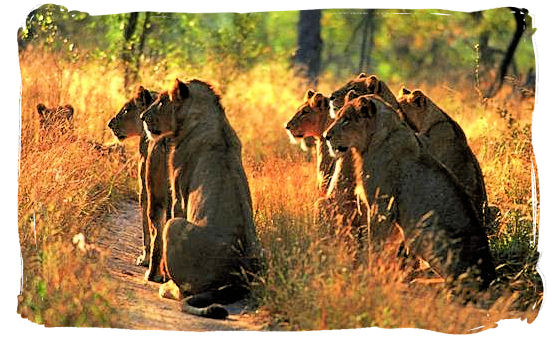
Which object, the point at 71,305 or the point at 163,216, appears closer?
the point at 71,305

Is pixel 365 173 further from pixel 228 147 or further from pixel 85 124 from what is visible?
pixel 85 124

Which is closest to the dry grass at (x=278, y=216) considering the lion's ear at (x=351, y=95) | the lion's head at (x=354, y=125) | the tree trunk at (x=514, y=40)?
the lion's ear at (x=351, y=95)

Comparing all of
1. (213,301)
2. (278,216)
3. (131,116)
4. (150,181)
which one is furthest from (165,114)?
(213,301)

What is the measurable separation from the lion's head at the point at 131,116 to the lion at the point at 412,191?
1.20 meters

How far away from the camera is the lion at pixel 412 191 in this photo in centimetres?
834

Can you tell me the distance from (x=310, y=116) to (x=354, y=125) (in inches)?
30.1

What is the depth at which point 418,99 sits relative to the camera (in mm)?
9070

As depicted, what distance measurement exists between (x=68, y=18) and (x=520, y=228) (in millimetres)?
2995

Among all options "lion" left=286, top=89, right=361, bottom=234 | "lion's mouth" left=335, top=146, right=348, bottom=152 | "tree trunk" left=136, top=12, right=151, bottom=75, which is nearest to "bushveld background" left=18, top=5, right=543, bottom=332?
"tree trunk" left=136, top=12, right=151, bottom=75

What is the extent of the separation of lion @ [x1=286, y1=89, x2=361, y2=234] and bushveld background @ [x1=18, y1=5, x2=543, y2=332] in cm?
21

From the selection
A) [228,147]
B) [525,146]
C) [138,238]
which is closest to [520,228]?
[525,146]

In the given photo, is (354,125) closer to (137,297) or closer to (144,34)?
(144,34)

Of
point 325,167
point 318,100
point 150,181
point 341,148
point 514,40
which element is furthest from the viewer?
point 325,167

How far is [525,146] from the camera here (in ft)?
28.2
